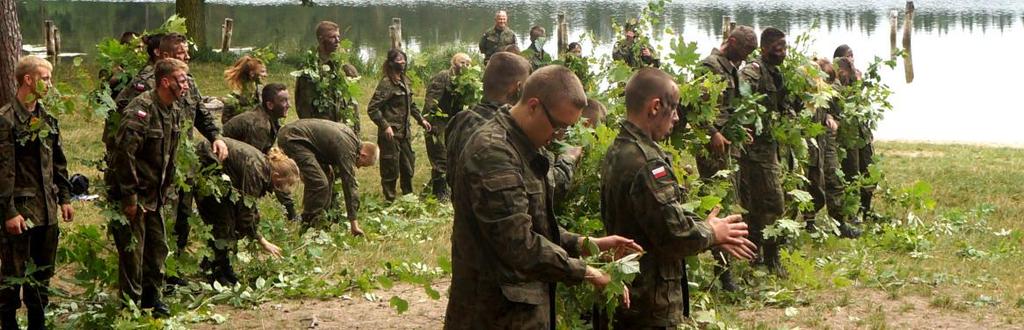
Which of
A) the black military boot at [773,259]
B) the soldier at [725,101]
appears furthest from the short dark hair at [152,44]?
the black military boot at [773,259]

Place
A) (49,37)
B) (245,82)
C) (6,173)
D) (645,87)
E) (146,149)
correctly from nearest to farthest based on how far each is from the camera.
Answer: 1. (645,87)
2. (6,173)
3. (146,149)
4. (245,82)
5. (49,37)

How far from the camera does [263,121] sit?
9883 mm

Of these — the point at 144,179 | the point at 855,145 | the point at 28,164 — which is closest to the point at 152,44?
the point at 144,179

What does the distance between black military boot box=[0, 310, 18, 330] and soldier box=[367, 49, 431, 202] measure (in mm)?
5846

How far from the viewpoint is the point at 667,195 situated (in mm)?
5617

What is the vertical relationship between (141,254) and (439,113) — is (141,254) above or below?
below

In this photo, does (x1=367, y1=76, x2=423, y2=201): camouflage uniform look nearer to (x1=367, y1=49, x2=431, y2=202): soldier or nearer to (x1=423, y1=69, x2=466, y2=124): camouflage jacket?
(x1=367, y1=49, x2=431, y2=202): soldier

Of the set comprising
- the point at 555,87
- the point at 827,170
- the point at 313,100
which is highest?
the point at 555,87

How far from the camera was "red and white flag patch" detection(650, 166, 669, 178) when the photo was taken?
222 inches

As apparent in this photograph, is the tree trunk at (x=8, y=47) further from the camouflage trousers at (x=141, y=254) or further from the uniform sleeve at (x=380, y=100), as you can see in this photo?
the camouflage trousers at (x=141, y=254)

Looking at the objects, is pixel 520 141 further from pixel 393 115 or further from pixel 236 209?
pixel 393 115

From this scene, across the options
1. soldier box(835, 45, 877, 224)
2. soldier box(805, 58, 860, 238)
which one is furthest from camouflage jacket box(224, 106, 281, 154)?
soldier box(835, 45, 877, 224)

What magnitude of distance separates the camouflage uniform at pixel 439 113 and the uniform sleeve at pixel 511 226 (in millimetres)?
7712

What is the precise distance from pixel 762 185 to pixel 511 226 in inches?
196
